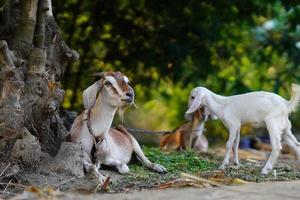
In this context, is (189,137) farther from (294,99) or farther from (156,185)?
(156,185)

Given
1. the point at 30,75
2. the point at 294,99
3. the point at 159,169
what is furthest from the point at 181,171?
the point at 30,75

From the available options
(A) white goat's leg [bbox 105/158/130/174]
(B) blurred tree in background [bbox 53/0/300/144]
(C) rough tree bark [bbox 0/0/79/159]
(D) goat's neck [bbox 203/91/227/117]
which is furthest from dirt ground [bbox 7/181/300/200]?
(B) blurred tree in background [bbox 53/0/300/144]

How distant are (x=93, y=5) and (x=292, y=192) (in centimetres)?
693

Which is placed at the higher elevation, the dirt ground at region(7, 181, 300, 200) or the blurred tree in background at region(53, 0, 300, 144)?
the blurred tree in background at region(53, 0, 300, 144)

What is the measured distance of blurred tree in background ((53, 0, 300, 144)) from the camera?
1039 centimetres

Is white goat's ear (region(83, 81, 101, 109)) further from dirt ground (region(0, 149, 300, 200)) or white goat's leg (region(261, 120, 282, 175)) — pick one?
white goat's leg (region(261, 120, 282, 175))

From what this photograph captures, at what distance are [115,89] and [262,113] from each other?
1.42m

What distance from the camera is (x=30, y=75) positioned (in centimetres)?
605

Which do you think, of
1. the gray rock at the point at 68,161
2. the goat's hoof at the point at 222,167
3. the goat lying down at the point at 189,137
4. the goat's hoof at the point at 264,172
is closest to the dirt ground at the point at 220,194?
the gray rock at the point at 68,161

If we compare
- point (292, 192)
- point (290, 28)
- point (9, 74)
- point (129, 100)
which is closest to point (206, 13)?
point (290, 28)

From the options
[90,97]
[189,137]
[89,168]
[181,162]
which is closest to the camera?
[89,168]

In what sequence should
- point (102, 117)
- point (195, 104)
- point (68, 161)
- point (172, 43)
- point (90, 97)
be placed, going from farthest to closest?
point (172, 43), point (195, 104), point (90, 97), point (102, 117), point (68, 161)

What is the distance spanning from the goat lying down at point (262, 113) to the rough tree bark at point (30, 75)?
1.43 meters

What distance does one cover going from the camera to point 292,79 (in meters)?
10.7
